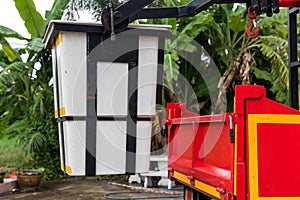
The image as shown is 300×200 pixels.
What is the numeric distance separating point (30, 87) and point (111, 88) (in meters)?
6.42

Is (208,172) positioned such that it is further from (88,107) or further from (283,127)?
(88,107)

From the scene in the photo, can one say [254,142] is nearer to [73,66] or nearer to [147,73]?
[147,73]

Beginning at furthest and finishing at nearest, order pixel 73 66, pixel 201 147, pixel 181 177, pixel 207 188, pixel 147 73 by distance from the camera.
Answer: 1. pixel 181 177
2. pixel 201 147
3. pixel 207 188
4. pixel 147 73
5. pixel 73 66

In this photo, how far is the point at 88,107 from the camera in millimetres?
2111

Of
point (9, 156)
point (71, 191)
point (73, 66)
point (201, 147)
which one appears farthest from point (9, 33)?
point (73, 66)

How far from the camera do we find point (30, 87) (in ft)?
26.9

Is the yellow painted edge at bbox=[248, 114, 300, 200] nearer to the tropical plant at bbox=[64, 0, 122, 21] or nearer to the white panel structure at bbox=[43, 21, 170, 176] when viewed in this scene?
the white panel structure at bbox=[43, 21, 170, 176]

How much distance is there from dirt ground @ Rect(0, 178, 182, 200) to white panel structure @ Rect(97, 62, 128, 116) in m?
4.24

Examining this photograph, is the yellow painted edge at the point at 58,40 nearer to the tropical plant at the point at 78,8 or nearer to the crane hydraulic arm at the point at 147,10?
the crane hydraulic arm at the point at 147,10

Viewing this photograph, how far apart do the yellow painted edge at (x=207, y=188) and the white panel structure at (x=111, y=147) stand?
0.54m

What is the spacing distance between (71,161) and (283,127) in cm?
107

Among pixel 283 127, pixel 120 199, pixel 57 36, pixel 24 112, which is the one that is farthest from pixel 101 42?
pixel 24 112

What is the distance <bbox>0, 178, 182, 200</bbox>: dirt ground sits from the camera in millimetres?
A: 6305

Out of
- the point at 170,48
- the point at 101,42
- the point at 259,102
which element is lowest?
the point at 259,102
